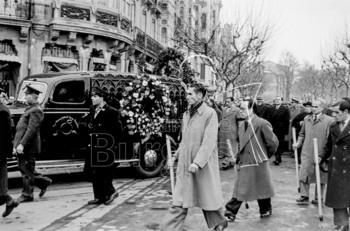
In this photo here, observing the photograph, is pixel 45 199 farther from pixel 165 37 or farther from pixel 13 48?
pixel 165 37

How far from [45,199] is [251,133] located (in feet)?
12.9

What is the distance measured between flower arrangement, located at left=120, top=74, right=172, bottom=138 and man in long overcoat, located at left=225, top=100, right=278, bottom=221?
12.3ft

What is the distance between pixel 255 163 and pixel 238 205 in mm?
687

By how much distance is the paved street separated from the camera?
636cm

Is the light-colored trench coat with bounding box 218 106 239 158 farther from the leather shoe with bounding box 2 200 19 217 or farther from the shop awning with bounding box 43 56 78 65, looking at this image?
the shop awning with bounding box 43 56 78 65

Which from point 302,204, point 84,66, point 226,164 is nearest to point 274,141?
point 302,204

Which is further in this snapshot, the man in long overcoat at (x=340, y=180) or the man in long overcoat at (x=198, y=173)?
the man in long overcoat at (x=340, y=180)

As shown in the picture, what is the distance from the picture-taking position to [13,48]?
2022 cm

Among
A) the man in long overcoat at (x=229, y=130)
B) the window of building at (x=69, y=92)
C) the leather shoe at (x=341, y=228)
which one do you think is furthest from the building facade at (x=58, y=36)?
the leather shoe at (x=341, y=228)

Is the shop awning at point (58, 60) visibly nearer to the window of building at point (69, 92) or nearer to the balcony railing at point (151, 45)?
the balcony railing at point (151, 45)

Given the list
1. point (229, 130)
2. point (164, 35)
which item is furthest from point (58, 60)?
point (164, 35)

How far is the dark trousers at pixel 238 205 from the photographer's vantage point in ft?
21.9

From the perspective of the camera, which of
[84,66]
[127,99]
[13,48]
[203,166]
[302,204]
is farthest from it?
[84,66]

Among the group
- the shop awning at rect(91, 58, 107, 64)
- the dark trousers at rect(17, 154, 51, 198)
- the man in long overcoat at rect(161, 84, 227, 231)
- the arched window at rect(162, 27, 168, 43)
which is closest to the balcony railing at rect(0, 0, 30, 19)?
the shop awning at rect(91, 58, 107, 64)
